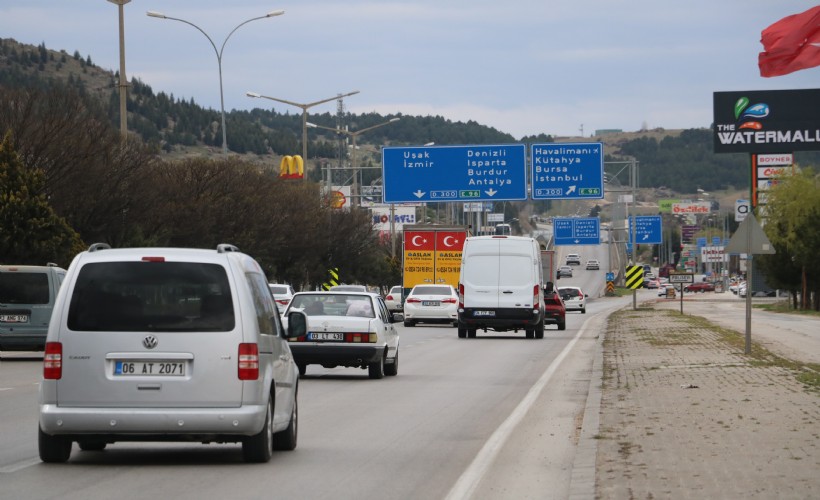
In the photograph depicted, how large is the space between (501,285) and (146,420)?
31209 mm

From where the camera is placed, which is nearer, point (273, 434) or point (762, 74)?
point (273, 434)

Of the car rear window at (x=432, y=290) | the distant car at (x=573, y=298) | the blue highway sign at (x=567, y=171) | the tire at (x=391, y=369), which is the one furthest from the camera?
the distant car at (x=573, y=298)

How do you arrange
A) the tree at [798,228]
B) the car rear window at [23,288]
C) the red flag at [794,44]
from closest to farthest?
the red flag at [794,44] → the car rear window at [23,288] → the tree at [798,228]

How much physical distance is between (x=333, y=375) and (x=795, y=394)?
9155 millimetres

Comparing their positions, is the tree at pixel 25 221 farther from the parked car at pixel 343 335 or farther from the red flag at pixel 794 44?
the red flag at pixel 794 44

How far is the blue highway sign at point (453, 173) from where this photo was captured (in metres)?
59.0

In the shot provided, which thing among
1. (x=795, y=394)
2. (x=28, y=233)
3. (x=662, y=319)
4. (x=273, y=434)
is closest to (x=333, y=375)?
(x=795, y=394)

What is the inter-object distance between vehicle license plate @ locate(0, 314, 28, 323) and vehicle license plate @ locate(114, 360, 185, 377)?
19954 millimetres

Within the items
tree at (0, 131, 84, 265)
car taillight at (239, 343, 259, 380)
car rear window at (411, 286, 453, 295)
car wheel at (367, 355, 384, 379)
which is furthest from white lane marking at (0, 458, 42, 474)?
car rear window at (411, 286, 453, 295)

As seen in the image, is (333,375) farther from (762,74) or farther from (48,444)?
(48,444)

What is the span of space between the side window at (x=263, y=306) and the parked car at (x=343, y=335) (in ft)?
34.5

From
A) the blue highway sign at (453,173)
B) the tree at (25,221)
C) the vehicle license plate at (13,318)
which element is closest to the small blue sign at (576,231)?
the blue highway sign at (453,173)

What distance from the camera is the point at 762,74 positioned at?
63.5 feet

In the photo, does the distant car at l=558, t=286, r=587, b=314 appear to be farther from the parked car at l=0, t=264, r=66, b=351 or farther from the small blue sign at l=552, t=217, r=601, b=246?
the parked car at l=0, t=264, r=66, b=351
